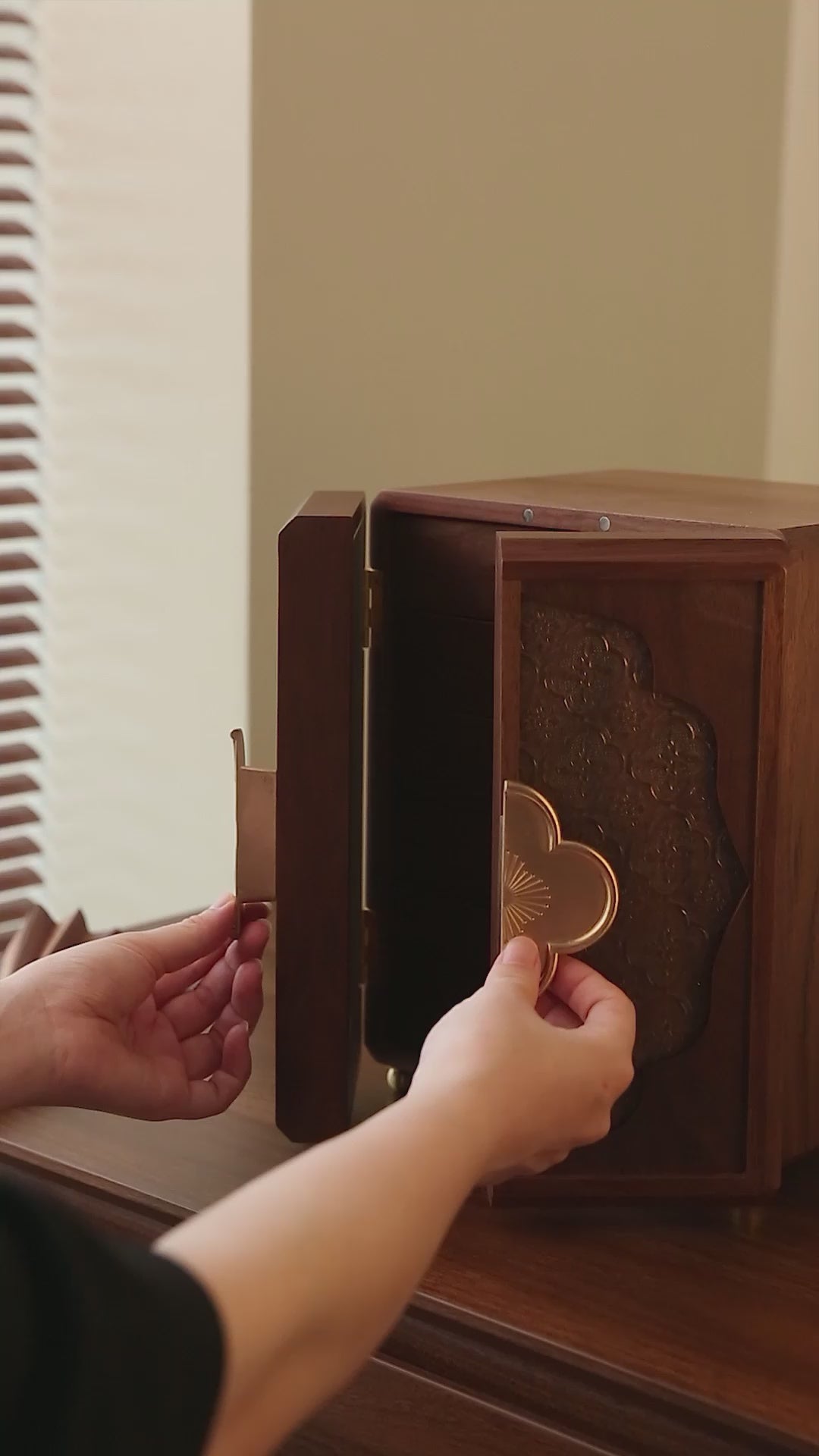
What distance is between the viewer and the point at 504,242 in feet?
4.89

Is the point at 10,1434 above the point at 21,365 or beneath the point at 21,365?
beneath

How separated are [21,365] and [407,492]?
814 mm

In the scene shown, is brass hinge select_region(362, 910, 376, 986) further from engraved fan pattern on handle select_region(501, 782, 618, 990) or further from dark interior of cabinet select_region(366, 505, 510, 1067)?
engraved fan pattern on handle select_region(501, 782, 618, 990)

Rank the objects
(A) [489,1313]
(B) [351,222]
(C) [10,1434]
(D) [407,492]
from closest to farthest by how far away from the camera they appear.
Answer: (C) [10,1434] → (A) [489,1313] → (D) [407,492] → (B) [351,222]

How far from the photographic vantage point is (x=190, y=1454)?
0.44m

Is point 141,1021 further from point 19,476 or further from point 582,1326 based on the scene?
point 19,476

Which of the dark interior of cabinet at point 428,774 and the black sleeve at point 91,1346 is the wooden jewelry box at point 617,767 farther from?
the black sleeve at point 91,1346

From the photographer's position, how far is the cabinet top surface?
2.58 ft

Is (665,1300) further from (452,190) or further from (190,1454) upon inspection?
(452,190)

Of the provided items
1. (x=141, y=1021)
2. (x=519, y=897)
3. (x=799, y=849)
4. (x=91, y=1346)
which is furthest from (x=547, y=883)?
(x=91, y=1346)

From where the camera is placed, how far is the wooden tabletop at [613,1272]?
0.65m

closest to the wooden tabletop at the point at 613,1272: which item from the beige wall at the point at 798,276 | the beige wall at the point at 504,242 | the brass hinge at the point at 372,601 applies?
the brass hinge at the point at 372,601

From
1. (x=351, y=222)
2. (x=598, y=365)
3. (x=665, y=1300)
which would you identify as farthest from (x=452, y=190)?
(x=665, y=1300)

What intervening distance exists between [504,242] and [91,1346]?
1234mm
